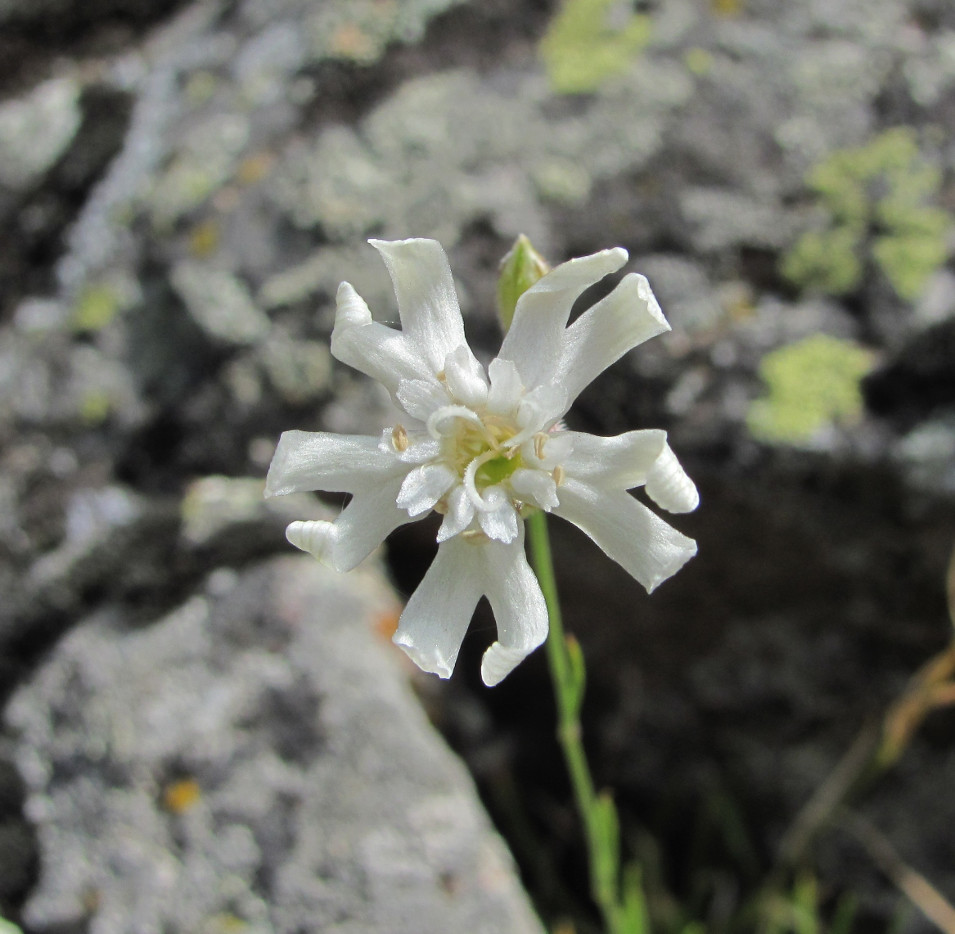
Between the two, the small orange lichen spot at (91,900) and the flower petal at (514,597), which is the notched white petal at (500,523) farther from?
the small orange lichen spot at (91,900)

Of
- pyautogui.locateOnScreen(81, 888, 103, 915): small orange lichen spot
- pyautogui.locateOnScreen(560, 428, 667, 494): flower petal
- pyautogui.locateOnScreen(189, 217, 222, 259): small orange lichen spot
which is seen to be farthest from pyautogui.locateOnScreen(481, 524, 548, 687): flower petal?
pyautogui.locateOnScreen(189, 217, 222, 259): small orange lichen spot

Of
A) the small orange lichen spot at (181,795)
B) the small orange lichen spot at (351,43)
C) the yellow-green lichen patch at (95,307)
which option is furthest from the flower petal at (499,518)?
the small orange lichen spot at (351,43)

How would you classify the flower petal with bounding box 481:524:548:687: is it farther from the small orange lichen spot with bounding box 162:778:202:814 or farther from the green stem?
the small orange lichen spot with bounding box 162:778:202:814

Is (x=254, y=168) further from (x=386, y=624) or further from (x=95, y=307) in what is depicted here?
(x=386, y=624)

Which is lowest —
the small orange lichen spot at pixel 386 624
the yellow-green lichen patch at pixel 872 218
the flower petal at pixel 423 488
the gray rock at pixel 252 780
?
the small orange lichen spot at pixel 386 624

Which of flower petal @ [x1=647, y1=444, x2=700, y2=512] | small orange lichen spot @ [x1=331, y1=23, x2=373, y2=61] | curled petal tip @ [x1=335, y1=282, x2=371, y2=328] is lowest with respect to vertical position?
flower petal @ [x1=647, y1=444, x2=700, y2=512]

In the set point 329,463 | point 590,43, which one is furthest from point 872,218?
point 329,463
